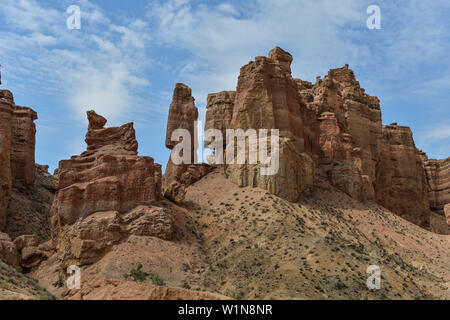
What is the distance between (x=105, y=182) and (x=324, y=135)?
29765 millimetres

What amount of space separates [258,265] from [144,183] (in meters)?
13.7

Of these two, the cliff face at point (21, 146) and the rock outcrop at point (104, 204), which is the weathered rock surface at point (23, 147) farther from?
the rock outcrop at point (104, 204)

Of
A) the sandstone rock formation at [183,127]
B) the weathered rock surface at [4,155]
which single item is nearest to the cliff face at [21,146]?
the weathered rock surface at [4,155]

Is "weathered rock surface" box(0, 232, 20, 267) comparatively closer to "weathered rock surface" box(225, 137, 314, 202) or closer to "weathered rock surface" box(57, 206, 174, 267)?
"weathered rock surface" box(57, 206, 174, 267)

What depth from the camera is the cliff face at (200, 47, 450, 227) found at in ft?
183

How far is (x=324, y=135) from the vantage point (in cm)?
6512

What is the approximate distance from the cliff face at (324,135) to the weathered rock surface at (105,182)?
10973 millimetres

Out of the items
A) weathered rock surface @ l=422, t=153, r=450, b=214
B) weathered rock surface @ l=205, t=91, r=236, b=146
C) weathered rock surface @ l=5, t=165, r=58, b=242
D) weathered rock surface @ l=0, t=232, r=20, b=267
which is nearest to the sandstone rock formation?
weathered rock surface @ l=205, t=91, r=236, b=146

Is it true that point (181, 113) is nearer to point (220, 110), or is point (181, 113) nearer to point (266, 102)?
point (220, 110)

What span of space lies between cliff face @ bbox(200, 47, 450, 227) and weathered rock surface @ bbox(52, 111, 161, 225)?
10973 millimetres

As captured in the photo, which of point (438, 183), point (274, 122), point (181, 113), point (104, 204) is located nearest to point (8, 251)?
point (104, 204)

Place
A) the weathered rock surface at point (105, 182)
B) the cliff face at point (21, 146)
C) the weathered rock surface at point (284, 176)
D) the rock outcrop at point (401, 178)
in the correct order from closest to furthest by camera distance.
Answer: the weathered rock surface at point (105, 182)
the weathered rock surface at point (284, 176)
the cliff face at point (21, 146)
the rock outcrop at point (401, 178)

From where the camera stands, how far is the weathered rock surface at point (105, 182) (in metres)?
46.2

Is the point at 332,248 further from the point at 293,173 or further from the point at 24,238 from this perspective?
the point at 24,238
